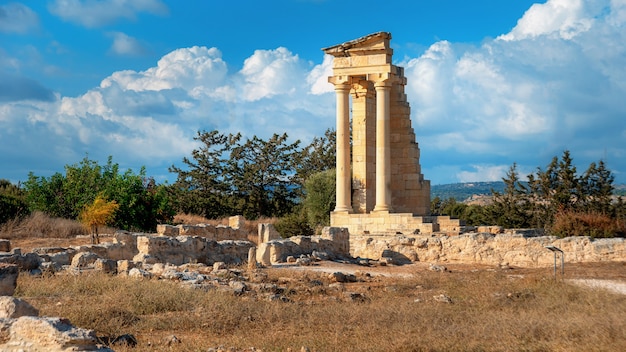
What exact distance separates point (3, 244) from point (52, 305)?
827 cm

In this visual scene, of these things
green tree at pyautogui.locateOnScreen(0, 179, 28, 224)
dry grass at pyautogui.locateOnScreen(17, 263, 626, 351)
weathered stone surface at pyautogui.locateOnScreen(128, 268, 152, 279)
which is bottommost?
dry grass at pyautogui.locateOnScreen(17, 263, 626, 351)

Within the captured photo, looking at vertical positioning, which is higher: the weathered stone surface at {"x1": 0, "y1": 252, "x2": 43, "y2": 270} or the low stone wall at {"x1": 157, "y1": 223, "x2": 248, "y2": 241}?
the low stone wall at {"x1": 157, "y1": 223, "x2": 248, "y2": 241}

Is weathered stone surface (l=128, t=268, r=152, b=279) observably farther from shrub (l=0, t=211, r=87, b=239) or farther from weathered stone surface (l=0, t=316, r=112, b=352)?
shrub (l=0, t=211, r=87, b=239)

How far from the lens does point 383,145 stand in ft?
96.8

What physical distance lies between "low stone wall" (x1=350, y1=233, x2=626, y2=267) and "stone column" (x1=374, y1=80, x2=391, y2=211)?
13.6 ft

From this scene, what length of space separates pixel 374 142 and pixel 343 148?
1411 millimetres

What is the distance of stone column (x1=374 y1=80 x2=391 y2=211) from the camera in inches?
1161

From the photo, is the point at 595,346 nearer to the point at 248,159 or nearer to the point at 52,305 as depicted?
the point at 52,305

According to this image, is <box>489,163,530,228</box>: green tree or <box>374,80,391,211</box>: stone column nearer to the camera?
<box>374,80,391,211</box>: stone column

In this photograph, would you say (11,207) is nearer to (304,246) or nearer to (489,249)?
(304,246)

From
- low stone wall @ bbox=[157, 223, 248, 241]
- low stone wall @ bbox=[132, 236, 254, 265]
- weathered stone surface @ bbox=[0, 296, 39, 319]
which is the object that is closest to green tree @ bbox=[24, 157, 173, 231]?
low stone wall @ bbox=[157, 223, 248, 241]

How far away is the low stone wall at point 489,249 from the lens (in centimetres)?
2072

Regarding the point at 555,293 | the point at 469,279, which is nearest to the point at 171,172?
the point at 469,279

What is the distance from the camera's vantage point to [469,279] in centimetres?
1650
